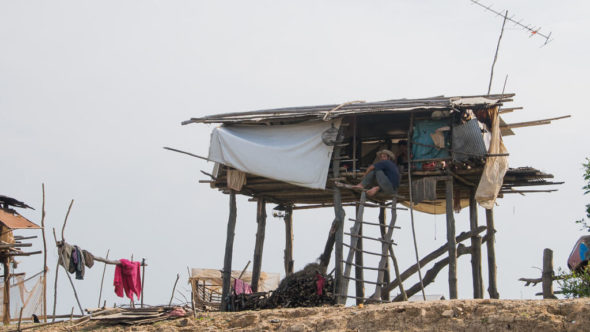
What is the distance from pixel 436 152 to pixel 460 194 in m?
2.77

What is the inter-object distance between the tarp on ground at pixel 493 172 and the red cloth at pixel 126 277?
298 inches

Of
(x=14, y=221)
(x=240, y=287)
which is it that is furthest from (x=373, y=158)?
(x=14, y=221)

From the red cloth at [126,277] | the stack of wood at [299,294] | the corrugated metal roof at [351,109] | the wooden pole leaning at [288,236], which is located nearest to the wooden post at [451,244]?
the corrugated metal roof at [351,109]

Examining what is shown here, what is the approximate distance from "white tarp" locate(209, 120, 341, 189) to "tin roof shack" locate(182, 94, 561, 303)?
2cm

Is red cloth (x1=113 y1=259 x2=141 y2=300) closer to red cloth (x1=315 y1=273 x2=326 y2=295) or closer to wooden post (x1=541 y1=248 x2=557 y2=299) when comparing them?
red cloth (x1=315 y1=273 x2=326 y2=295)

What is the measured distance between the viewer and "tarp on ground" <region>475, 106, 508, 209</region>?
16.9 metres

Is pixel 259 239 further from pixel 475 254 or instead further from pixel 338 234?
pixel 475 254

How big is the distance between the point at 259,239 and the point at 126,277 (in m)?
3.68

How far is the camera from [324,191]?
1916 cm

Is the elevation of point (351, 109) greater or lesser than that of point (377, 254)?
greater

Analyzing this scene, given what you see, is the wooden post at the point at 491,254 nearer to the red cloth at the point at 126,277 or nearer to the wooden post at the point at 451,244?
the wooden post at the point at 451,244

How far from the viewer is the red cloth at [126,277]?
18062 mm

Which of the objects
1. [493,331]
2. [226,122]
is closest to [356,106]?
[226,122]

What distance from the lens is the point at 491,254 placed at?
19.1 metres
